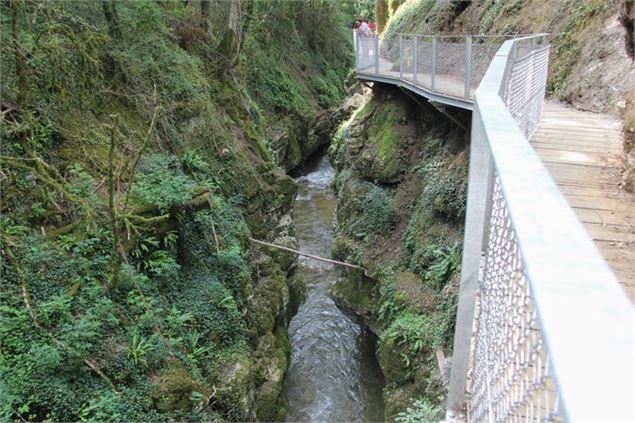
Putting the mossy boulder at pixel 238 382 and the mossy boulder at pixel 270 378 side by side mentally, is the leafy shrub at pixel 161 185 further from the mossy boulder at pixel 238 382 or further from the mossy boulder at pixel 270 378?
the mossy boulder at pixel 270 378

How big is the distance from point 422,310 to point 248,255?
14.2 ft

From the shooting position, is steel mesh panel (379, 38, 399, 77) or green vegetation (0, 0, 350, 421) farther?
steel mesh panel (379, 38, 399, 77)

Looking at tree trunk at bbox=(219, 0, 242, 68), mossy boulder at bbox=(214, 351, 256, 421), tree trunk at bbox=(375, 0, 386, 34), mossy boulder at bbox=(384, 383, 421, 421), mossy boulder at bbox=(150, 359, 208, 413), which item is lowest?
mossy boulder at bbox=(384, 383, 421, 421)

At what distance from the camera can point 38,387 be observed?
521 centimetres

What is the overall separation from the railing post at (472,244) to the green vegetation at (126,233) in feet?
15.3

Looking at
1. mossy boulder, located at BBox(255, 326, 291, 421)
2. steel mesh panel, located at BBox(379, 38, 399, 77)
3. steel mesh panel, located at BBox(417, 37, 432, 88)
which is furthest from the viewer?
steel mesh panel, located at BBox(379, 38, 399, 77)

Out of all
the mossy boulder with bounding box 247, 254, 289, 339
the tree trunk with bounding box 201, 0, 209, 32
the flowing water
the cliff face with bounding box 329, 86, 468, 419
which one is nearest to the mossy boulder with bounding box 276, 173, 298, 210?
the cliff face with bounding box 329, 86, 468, 419

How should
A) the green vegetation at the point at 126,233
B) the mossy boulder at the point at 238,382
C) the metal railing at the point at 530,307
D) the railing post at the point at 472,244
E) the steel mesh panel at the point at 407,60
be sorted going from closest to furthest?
the metal railing at the point at 530,307, the railing post at the point at 472,244, the green vegetation at the point at 126,233, the mossy boulder at the point at 238,382, the steel mesh panel at the point at 407,60

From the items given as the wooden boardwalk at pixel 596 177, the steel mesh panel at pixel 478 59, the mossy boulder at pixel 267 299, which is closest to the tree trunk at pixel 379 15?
the steel mesh panel at pixel 478 59

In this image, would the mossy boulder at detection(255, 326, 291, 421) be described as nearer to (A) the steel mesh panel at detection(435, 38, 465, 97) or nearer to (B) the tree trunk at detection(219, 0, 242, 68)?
(A) the steel mesh panel at detection(435, 38, 465, 97)

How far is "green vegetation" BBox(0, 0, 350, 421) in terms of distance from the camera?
572 centimetres

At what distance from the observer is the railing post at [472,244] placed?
7.47 feet

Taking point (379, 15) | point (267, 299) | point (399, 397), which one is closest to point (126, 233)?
point (267, 299)

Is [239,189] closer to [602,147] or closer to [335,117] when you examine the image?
[602,147]
